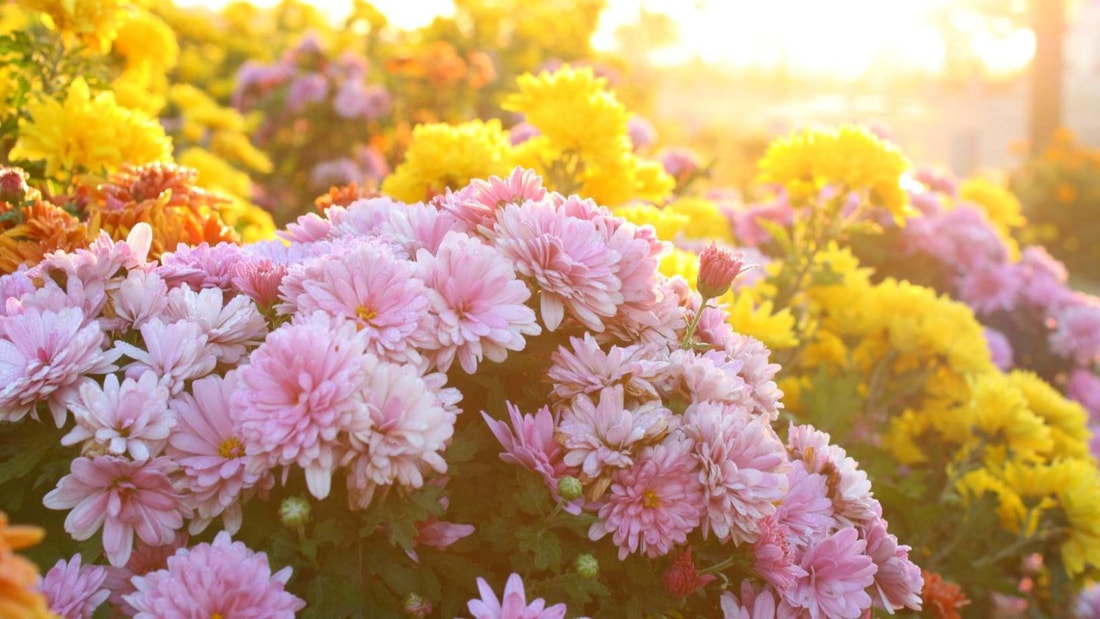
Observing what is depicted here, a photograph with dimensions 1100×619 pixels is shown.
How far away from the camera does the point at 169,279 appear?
1.57 metres

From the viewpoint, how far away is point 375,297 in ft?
4.52

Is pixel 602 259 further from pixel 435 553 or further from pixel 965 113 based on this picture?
pixel 965 113

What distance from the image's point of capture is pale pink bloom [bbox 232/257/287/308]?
4.81ft

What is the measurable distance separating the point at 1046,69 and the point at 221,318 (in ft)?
49.5

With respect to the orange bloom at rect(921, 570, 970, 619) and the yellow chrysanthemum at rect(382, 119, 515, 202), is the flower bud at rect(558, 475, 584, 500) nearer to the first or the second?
the orange bloom at rect(921, 570, 970, 619)

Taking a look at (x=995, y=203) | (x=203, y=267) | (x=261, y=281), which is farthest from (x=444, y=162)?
(x=995, y=203)

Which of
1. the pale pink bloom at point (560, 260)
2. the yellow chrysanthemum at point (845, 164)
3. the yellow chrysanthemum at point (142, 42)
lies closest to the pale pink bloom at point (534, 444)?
the pale pink bloom at point (560, 260)

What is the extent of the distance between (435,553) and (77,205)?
1.45 metres

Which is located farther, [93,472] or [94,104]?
[94,104]

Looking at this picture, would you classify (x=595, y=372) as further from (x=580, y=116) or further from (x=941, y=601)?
(x=580, y=116)

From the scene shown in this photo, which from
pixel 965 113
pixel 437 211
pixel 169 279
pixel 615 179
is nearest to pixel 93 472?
pixel 169 279

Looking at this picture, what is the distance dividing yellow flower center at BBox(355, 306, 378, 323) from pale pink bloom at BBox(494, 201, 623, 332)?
0.23 metres

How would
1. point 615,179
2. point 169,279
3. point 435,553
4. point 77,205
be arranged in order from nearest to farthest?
point 435,553 < point 169,279 < point 77,205 < point 615,179

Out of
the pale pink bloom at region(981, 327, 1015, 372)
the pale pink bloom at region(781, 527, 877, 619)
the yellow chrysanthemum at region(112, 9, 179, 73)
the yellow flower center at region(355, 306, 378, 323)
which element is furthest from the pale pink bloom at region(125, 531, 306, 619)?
the pale pink bloom at region(981, 327, 1015, 372)
